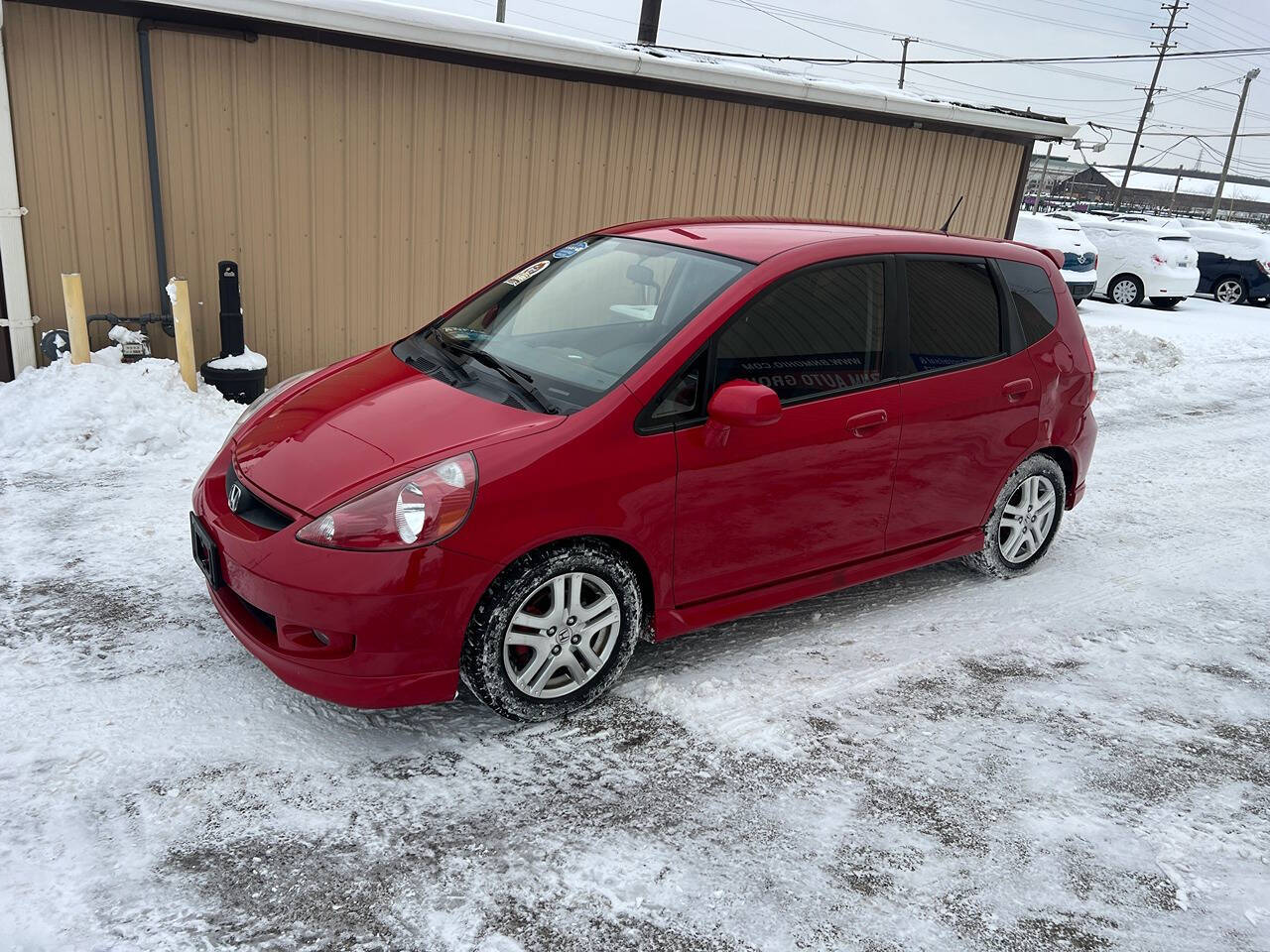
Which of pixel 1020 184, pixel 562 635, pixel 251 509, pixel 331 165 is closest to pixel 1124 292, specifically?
pixel 1020 184

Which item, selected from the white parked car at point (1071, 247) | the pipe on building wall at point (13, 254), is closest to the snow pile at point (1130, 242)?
the white parked car at point (1071, 247)

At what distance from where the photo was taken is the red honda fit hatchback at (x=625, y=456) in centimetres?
319

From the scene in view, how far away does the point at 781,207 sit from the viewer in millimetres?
10078

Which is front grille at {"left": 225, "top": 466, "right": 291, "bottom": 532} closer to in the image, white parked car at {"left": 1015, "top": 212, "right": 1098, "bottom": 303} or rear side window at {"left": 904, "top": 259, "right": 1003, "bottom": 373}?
rear side window at {"left": 904, "top": 259, "right": 1003, "bottom": 373}

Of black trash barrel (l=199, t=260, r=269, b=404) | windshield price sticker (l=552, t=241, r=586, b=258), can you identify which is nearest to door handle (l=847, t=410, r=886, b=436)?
windshield price sticker (l=552, t=241, r=586, b=258)

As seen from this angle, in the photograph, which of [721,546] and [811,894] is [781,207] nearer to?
[721,546]

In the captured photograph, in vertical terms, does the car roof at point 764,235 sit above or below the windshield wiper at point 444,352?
above

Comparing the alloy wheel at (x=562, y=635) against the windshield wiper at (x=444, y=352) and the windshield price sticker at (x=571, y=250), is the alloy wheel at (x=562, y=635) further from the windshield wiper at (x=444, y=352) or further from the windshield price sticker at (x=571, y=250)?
the windshield price sticker at (x=571, y=250)

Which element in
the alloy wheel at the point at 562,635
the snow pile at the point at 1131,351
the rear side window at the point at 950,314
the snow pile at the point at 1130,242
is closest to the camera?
the alloy wheel at the point at 562,635

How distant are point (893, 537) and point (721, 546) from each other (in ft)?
3.45

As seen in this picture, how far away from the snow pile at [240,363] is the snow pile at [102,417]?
0.28 m

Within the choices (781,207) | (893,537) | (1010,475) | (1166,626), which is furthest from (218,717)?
(781,207)

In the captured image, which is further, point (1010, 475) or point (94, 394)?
point (94, 394)

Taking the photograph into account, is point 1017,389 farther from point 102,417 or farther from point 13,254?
point 13,254
